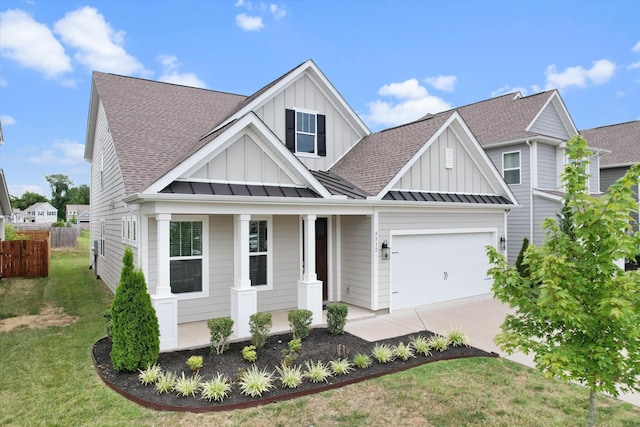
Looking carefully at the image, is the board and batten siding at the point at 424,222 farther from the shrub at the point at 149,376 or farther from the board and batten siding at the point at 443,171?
the shrub at the point at 149,376

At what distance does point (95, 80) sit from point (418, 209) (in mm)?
11108

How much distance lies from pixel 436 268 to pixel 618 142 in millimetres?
17754

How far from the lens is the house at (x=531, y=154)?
15.6 metres

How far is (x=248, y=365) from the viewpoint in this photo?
6676 mm

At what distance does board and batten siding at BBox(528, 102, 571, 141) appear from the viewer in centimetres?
1636

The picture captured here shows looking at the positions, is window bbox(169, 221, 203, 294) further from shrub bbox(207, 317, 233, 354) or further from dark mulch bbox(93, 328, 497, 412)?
shrub bbox(207, 317, 233, 354)

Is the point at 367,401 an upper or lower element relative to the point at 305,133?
lower

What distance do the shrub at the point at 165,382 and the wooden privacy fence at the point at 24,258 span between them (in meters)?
14.2

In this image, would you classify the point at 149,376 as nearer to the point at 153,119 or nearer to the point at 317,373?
the point at 317,373

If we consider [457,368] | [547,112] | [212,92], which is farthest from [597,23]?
[457,368]

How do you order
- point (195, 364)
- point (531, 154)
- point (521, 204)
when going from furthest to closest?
point (521, 204), point (531, 154), point (195, 364)

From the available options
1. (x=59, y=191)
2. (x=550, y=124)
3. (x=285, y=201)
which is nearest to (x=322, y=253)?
(x=285, y=201)

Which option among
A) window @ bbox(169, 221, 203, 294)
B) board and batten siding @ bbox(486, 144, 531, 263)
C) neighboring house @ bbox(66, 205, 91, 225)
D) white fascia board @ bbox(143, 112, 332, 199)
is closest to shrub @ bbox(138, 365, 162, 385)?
white fascia board @ bbox(143, 112, 332, 199)

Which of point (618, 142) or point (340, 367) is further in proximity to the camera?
point (618, 142)
